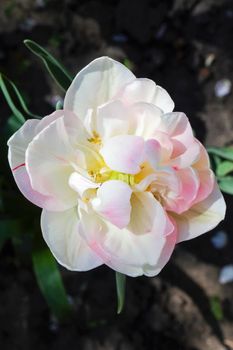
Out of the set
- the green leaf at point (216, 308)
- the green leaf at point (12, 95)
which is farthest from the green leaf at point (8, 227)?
the green leaf at point (216, 308)

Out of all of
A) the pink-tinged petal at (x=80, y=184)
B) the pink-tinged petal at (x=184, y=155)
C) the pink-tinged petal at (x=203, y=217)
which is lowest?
the pink-tinged petal at (x=203, y=217)

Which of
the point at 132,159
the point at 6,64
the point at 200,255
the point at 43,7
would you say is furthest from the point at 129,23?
the point at 132,159

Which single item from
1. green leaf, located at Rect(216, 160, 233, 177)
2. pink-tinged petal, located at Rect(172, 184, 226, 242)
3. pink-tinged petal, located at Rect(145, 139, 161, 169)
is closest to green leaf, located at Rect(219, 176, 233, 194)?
green leaf, located at Rect(216, 160, 233, 177)

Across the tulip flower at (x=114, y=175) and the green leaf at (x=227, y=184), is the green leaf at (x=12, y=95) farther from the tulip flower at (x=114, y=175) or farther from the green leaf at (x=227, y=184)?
the green leaf at (x=227, y=184)

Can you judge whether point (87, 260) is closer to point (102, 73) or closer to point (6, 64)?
point (102, 73)

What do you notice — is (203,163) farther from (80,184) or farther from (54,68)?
(54,68)

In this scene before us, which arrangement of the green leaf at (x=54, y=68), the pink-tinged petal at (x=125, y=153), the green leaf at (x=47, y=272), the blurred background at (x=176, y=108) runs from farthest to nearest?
the blurred background at (x=176, y=108), the green leaf at (x=47, y=272), the green leaf at (x=54, y=68), the pink-tinged petal at (x=125, y=153)

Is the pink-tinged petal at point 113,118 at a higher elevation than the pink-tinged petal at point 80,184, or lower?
higher

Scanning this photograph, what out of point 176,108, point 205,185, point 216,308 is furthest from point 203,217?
point 176,108

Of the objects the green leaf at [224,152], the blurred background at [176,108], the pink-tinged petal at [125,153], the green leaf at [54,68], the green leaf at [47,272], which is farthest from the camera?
the blurred background at [176,108]
